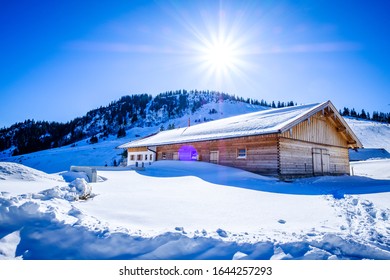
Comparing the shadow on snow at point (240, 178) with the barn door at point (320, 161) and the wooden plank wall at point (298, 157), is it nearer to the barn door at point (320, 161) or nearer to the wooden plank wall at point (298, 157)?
the wooden plank wall at point (298, 157)

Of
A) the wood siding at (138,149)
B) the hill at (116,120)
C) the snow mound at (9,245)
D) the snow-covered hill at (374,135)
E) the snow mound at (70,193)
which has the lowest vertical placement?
the snow mound at (9,245)

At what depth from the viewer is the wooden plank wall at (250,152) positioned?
47.3 feet

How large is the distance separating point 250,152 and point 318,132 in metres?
6.40

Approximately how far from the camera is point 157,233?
4020 millimetres

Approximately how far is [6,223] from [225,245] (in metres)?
3.94

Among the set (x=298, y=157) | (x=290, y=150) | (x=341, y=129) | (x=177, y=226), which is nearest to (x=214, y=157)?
(x=290, y=150)

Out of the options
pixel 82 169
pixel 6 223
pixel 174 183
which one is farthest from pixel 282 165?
pixel 6 223

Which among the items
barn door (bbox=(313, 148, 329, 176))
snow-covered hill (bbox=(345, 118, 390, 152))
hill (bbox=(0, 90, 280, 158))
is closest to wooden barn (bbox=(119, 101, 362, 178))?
barn door (bbox=(313, 148, 329, 176))

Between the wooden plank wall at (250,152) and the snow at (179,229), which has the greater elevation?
the wooden plank wall at (250,152)

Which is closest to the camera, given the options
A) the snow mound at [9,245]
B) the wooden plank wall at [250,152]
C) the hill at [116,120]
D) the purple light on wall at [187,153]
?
the snow mound at [9,245]

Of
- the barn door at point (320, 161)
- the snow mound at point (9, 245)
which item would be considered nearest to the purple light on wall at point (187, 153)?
the barn door at point (320, 161)
